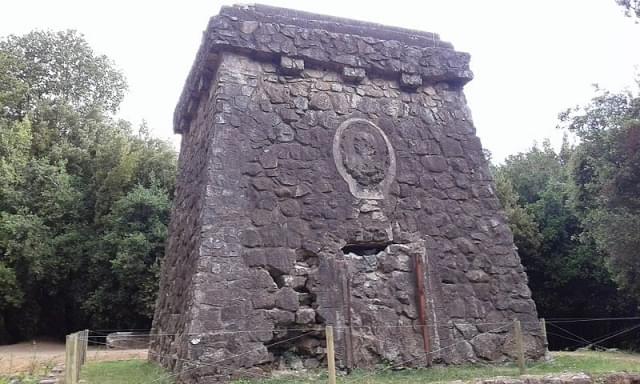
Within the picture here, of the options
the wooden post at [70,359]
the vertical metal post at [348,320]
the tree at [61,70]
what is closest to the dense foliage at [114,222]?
the tree at [61,70]

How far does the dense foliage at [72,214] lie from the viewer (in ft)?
55.7

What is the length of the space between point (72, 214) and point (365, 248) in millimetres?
14585

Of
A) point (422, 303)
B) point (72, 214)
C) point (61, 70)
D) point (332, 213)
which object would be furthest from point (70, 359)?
point (61, 70)

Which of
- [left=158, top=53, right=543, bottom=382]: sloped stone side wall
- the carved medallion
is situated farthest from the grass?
the carved medallion

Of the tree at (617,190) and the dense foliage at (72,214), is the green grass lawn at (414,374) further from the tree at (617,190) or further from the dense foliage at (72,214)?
the dense foliage at (72,214)

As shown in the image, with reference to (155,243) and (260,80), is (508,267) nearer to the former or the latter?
(260,80)

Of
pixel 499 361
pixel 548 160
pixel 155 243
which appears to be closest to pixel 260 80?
pixel 499 361

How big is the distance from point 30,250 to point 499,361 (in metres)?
14.8

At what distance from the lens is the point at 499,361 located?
22.2 feet

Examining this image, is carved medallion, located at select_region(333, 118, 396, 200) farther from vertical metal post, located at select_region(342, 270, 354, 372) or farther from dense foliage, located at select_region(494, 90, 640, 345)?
dense foliage, located at select_region(494, 90, 640, 345)

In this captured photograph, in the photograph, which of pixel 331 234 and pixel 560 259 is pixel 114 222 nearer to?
pixel 331 234

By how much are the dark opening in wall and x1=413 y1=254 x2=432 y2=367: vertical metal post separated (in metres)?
0.42

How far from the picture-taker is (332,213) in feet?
22.2

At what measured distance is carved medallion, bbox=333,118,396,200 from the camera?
→ 23.2 ft
